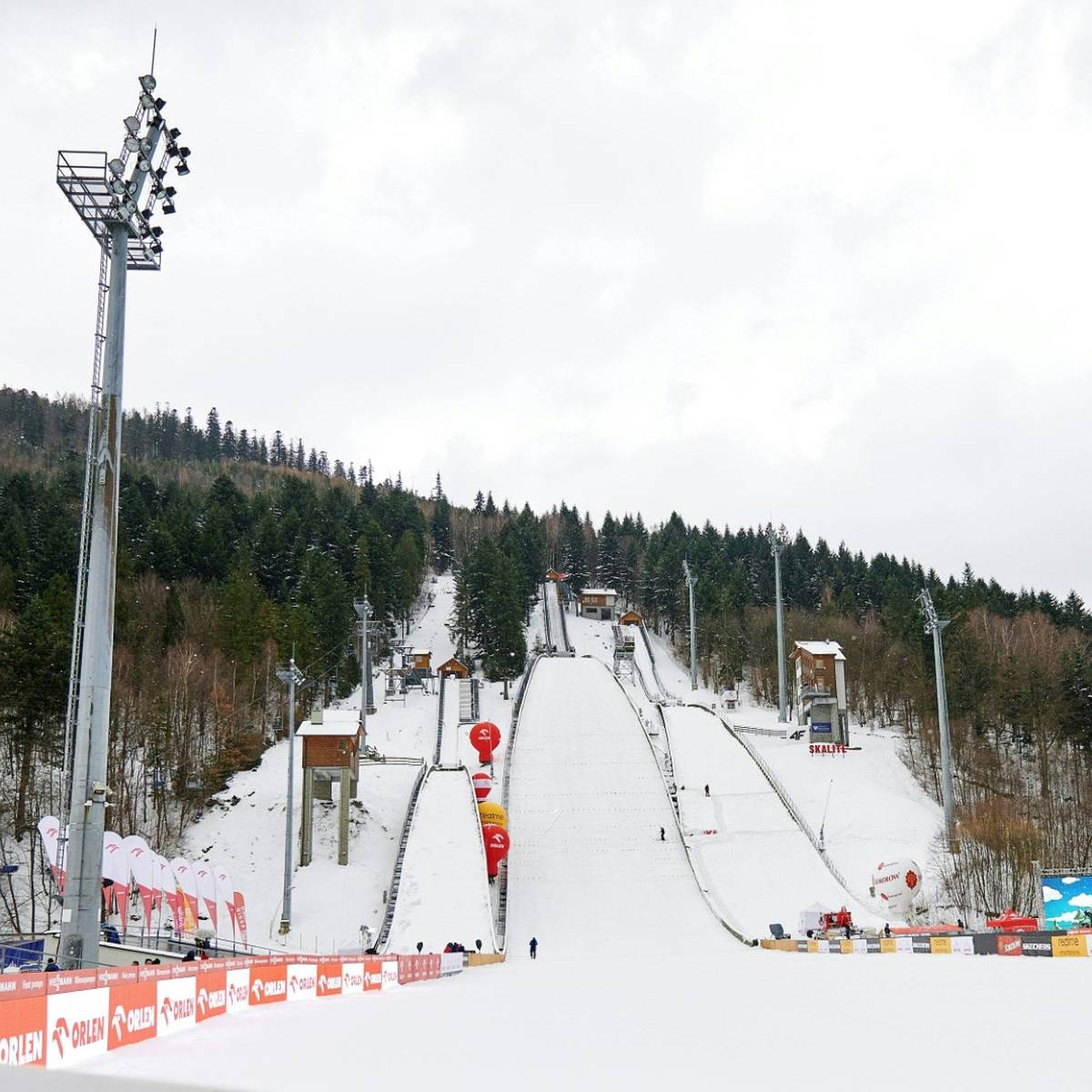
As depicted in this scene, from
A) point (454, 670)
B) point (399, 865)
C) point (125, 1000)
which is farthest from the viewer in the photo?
point (454, 670)

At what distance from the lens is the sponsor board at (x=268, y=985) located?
14.3 metres

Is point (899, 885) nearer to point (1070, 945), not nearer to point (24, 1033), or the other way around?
point (1070, 945)

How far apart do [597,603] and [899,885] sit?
→ 8103cm

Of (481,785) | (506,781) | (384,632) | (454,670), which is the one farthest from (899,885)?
(384,632)

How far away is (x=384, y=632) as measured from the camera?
81.0 meters

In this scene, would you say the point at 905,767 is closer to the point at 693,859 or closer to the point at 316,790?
the point at 693,859

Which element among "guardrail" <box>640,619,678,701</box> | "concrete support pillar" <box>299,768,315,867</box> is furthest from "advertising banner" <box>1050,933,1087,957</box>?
"guardrail" <box>640,619,678,701</box>

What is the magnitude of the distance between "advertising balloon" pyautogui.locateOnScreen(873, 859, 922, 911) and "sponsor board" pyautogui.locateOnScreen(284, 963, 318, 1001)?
896 inches

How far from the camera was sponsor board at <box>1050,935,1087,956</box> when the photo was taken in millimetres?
23812

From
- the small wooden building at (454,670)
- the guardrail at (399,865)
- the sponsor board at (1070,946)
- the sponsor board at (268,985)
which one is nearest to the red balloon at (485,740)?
the guardrail at (399,865)

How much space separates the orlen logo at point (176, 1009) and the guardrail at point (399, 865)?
19.4 metres

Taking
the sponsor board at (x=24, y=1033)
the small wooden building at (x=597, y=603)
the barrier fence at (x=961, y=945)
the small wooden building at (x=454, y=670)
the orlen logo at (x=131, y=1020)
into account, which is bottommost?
the barrier fence at (x=961, y=945)

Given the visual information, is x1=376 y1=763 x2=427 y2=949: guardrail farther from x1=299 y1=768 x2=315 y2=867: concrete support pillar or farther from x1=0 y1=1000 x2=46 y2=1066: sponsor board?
x1=0 y1=1000 x2=46 y2=1066: sponsor board

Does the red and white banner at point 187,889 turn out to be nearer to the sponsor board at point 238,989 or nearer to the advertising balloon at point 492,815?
the sponsor board at point 238,989
